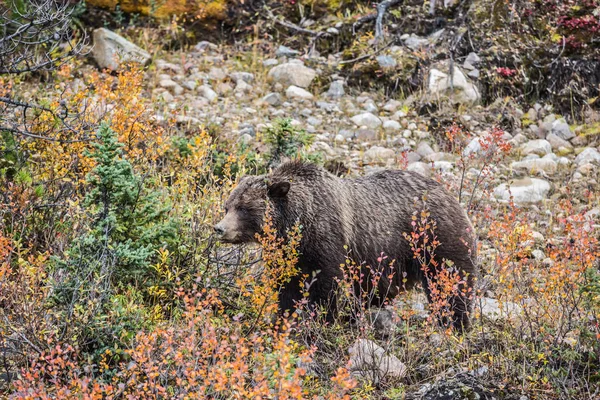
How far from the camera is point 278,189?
5.75 meters

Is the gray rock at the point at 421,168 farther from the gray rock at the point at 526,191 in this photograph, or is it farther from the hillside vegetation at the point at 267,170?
the gray rock at the point at 526,191

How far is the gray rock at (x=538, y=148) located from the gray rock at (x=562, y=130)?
37 cm

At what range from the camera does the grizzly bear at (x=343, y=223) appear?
5.71 m

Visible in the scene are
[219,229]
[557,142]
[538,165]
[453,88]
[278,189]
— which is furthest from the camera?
[453,88]

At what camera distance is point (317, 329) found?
534 centimetres

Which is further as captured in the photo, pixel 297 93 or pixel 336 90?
pixel 336 90

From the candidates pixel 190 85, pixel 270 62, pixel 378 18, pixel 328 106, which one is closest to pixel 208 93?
pixel 190 85

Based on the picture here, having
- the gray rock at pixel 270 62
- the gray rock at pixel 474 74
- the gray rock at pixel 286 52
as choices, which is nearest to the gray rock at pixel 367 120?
the gray rock at pixel 474 74

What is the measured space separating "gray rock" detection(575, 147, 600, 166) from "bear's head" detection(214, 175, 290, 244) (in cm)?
484

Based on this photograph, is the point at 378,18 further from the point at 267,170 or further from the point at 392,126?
the point at 267,170

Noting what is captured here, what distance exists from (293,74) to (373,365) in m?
6.53

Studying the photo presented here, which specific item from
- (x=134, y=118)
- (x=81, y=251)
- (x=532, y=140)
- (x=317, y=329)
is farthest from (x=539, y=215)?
(x=81, y=251)

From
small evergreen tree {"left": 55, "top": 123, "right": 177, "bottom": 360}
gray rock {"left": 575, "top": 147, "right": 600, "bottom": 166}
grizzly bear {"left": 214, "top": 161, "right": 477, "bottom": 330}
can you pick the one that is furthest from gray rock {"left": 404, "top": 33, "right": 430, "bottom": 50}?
small evergreen tree {"left": 55, "top": 123, "right": 177, "bottom": 360}

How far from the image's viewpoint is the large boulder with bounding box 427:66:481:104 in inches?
400
